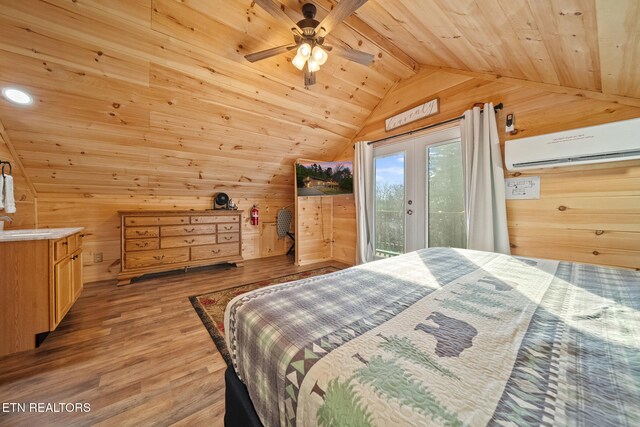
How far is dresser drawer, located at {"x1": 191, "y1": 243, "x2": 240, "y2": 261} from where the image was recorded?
3582 millimetres

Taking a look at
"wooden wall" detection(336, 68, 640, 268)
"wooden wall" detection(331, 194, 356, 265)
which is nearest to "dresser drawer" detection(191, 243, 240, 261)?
"wooden wall" detection(331, 194, 356, 265)

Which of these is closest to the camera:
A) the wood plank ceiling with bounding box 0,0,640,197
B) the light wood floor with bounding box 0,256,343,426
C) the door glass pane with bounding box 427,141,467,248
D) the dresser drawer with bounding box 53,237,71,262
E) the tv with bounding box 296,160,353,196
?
the light wood floor with bounding box 0,256,343,426

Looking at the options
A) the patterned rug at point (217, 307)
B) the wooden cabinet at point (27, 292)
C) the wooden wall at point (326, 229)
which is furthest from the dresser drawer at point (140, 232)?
the wooden wall at point (326, 229)

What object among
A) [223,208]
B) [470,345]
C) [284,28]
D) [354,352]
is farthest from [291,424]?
[223,208]

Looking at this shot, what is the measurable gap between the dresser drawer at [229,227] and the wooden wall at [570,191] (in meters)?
3.55

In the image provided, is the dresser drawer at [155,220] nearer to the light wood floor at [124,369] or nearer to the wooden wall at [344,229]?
the light wood floor at [124,369]

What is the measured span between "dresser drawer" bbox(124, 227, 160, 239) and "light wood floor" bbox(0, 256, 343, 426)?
0.91 m

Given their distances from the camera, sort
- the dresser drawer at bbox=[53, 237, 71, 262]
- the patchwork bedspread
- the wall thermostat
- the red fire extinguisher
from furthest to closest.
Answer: the red fire extinguisher
the wall thermostat
the dresser drawer at bbox=[53, 237, 71, 262]
the patchwork bedspread

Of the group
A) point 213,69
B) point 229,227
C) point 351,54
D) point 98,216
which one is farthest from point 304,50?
point 98,216

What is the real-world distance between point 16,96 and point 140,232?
1704 millimetres

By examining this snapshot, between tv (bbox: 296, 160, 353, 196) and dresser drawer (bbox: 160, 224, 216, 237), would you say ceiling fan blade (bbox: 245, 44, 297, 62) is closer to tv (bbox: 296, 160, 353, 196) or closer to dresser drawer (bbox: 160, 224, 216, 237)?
tv (bbox: 296, 160, 353, 196)

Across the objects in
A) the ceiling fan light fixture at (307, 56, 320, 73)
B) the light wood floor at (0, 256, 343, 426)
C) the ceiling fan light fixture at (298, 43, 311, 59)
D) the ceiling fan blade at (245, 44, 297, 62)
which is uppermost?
the ceiling fan blade at (245, 44, 297, 62)

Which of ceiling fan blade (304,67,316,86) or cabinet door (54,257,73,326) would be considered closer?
cabinet door (54,257,73,326)

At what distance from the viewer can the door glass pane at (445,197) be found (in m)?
2.77
